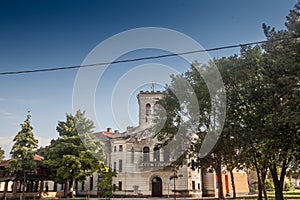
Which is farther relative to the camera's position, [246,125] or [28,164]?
[28,164]

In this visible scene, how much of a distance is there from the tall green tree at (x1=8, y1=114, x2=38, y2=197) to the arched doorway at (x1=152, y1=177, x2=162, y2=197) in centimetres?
1475

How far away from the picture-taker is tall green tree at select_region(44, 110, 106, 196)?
31.4 metres

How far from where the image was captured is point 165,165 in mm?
34281

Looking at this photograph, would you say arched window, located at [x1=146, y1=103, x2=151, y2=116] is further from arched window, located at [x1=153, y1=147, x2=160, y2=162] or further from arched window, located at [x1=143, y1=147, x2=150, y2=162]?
arched window, located at [x1=153, y1=147, x2=160, y2=162]

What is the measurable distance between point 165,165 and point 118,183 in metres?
7.11

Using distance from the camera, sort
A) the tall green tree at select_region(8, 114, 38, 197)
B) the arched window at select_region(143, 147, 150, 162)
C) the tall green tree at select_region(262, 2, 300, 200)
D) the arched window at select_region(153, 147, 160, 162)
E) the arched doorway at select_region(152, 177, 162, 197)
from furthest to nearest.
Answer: the arched window at select_region(143, 147, 150, 162) → the arched window at select_region(153, 147, 160, 162) → the arched doorway at select_region(152, 177, 162, 197) → the tall green tree at select_region(8, 114, 38, 197) → the tall green tree at select_region(262, 2, 300, 200)

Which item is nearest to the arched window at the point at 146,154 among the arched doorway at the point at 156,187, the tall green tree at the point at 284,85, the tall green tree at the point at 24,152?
the arched doorway at the point at 156,187

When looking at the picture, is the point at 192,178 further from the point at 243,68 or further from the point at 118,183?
the point at 243,68

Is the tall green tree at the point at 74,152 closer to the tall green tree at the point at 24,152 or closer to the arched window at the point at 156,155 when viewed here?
the tall green tree at the point at 24,152

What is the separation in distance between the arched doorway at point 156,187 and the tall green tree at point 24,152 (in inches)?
581

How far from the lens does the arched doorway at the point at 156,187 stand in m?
35.6

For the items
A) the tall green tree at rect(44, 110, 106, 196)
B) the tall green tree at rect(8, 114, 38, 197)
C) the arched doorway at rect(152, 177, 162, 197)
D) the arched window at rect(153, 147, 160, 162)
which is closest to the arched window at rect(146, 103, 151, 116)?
the arched window at rect(153, 147, 160, 162)

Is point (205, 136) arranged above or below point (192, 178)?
above

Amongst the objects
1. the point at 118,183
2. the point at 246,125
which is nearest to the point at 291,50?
the point at 246,125
